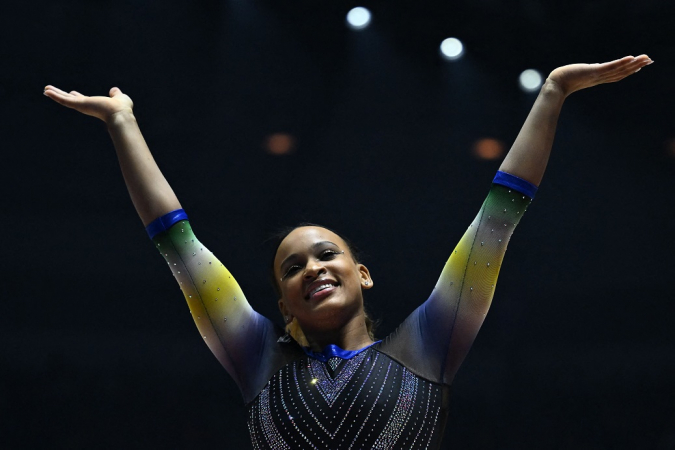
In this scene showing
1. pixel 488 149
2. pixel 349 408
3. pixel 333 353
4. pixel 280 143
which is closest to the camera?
pixel 349 408

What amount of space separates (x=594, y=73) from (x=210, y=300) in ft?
2.87

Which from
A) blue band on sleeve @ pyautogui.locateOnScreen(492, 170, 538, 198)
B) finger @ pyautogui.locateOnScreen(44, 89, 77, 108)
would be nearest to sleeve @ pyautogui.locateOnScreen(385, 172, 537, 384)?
blue band on sleeve @ pyautogui.locateOnScreen(492, 170, 538, 198)

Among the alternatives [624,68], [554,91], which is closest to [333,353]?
[554,91]

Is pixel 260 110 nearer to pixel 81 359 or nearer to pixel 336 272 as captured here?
pixel 81 359

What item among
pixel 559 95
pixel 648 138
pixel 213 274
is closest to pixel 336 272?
pixel 213 274

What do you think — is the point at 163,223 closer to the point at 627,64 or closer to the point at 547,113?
the point at 547,113

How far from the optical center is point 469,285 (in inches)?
56.9

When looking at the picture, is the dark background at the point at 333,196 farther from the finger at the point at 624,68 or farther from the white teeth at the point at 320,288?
the finger at the point at 624,68

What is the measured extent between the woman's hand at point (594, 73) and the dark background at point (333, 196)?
1352 millimetres

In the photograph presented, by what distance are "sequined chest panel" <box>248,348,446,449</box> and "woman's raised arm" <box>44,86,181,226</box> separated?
42cm

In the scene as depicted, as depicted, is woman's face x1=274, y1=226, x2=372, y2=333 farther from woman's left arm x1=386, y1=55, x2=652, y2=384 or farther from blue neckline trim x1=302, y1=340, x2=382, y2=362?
woman's left arm x1=386, y1=55, x2=652, y2=384

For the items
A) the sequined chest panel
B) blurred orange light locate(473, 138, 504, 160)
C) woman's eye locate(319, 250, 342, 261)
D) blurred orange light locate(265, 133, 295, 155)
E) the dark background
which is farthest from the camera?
blurred orange light locate(473, 138, 504, 160)

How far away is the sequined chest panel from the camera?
1.37 meters

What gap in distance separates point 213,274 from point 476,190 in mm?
1544
